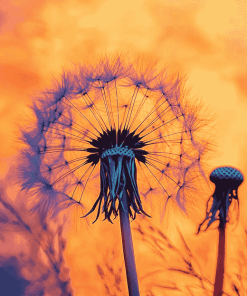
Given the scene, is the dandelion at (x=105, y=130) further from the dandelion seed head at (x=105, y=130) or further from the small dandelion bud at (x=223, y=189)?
the small dandelion bud at (x=223, y=189)

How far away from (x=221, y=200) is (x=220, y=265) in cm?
52

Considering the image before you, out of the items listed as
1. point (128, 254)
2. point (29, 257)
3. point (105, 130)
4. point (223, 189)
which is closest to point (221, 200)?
point (223, 189)

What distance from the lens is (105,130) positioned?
328 centimetres

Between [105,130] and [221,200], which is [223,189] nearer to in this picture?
[221,200]

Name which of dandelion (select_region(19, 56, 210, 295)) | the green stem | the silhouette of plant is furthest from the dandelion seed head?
the green stem

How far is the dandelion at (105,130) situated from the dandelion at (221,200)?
23 cm

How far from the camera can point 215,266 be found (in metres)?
3.22

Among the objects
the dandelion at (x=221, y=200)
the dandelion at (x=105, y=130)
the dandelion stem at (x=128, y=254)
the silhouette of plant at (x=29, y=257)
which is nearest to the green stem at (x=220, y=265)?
the dandelion at (x=221, y=200)

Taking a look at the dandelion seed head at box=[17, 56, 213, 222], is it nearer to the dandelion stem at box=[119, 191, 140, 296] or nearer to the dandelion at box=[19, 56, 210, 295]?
the dandelion at box=[19, 56, 210, 295]

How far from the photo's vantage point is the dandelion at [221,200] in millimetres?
3031

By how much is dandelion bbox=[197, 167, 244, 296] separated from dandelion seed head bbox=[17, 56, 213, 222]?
0.75 ft

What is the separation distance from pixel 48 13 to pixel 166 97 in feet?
4.63

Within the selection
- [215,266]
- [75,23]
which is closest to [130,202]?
[215,266]

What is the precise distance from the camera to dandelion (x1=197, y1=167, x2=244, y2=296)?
3031 mm
